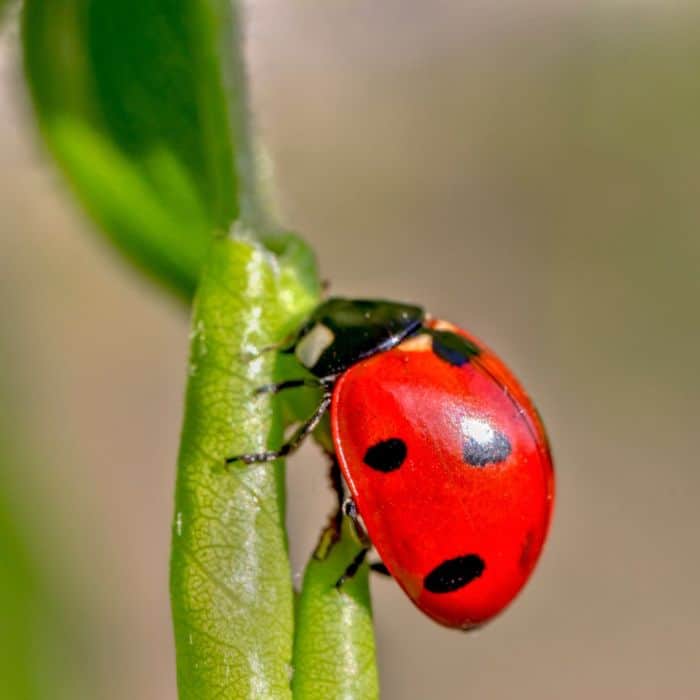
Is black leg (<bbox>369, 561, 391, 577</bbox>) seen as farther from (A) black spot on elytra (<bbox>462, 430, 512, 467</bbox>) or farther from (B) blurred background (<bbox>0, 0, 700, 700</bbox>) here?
(B) blurred background (<bbox>0, 0, 700, 700</bbox>)

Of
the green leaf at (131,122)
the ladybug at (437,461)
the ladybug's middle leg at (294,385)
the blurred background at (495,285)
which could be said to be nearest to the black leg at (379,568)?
the ladybug at (437,461)

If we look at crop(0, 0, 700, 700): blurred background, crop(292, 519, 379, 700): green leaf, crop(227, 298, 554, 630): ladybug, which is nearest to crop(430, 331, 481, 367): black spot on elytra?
crop(227, 298, 554, 630): ladybug

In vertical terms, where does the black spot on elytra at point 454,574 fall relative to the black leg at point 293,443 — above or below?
below

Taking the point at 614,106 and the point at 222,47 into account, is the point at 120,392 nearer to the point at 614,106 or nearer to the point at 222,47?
the point at 614,106

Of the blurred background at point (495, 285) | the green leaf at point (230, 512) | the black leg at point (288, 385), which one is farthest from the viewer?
the blurred background at point (495, 285)

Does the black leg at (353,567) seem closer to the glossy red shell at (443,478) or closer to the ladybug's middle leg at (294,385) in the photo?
the glossy red shell at (443,478)

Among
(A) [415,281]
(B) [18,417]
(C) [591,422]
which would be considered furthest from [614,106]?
(B) [18,417]

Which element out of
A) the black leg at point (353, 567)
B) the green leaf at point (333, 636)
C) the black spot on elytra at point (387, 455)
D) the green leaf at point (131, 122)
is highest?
the green leaf at point (131, 122)

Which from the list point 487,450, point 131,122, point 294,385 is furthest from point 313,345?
point 131,122
